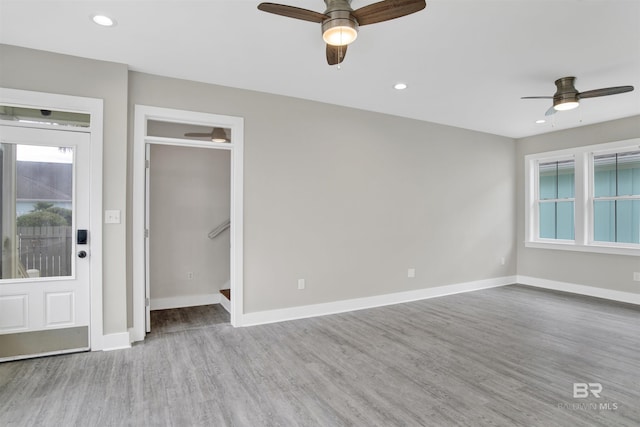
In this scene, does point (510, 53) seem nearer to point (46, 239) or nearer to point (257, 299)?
point (257, 299)

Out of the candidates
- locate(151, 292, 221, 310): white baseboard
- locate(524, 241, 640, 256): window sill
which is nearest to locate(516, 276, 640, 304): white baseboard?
locate(524, 241, 640, 256): window sill

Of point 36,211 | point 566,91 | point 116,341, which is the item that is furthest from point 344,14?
point 116,341

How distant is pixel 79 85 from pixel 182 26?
1321 mm

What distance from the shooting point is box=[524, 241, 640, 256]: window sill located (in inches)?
199

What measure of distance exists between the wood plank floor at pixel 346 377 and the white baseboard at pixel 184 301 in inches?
41.1

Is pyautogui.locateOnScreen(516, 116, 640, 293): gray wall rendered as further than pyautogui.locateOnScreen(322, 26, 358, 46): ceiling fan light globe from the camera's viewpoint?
Yes

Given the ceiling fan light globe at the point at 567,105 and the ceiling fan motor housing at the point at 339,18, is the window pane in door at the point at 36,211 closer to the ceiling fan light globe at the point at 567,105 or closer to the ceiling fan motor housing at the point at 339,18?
the ceiling fan motor housing at the point at 339,18

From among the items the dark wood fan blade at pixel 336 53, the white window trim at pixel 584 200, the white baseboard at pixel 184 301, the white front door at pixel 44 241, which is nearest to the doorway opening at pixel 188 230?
the white baseboard at pixel 184 301

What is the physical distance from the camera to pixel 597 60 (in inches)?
125

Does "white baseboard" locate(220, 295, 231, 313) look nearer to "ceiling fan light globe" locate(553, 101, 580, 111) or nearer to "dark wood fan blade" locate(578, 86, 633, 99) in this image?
"ceiling fan light globe" locate(553, 101, 580, 111)

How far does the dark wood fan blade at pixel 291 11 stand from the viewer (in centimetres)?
202

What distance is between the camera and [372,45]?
2.91 meters

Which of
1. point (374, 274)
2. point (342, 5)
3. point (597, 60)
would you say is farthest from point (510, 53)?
point (374, 274)

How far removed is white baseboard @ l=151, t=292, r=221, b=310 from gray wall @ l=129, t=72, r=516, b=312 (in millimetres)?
1307
